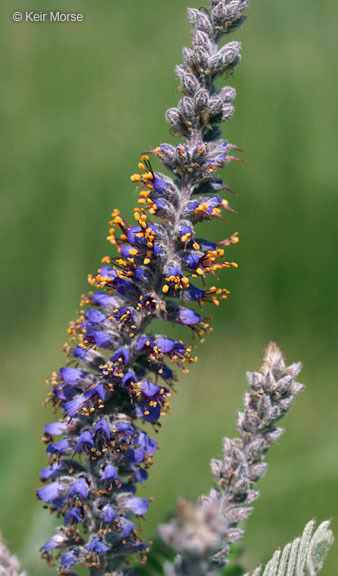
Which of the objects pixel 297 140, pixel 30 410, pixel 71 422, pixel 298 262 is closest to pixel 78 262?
pixel 30 410

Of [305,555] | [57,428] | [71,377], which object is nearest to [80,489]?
[57,428]

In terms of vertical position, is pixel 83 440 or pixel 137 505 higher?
pixel 83 440

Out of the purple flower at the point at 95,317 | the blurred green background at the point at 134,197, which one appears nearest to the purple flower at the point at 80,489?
the purple flower at the point at 95,317

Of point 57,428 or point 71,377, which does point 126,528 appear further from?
point 71,377

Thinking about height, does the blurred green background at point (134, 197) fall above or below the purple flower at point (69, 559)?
above

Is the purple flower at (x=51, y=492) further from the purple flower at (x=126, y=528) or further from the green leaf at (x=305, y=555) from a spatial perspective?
the green leaf at (x=305, y=555)

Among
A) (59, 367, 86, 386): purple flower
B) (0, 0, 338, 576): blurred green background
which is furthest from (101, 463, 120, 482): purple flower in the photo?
(0, 0, 338, 576): blurred green background

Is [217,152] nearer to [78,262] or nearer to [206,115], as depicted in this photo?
[206,115]
